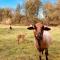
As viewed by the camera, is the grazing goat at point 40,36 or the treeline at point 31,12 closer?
the grazing goat at point 40,36

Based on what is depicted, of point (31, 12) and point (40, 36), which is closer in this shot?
point (40, 36)

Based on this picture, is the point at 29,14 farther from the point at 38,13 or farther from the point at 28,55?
the point at 28,55

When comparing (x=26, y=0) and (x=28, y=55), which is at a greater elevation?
(x=26, y=0)

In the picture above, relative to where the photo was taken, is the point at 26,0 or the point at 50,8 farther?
the point at 26,0

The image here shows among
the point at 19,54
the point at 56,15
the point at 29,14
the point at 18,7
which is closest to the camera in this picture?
the point at 19,54

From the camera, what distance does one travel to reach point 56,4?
4975 centimetres

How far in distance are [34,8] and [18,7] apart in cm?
469

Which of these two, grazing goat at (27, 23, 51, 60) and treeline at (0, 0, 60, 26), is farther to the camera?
treeline at (0, 0, 60, 26)

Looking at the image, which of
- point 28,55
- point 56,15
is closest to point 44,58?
point 28,55

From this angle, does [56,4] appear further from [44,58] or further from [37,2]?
[44,58]

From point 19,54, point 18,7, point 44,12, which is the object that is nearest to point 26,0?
point 18,7

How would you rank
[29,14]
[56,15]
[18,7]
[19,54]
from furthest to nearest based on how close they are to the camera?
[18,7], [29,14], [56,15], [19,54]

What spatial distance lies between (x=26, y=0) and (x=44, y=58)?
1708 inches

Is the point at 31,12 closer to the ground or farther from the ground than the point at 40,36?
farther from the ground
